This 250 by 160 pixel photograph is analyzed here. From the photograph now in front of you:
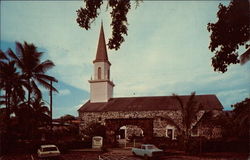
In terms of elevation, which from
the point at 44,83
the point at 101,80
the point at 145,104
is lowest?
the point at 145,104

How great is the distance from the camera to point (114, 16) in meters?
10.4

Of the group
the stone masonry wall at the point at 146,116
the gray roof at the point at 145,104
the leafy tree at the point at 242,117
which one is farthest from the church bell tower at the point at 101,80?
the leafy tree at the point at 242,117

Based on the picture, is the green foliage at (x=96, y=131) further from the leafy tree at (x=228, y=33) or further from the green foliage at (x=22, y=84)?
the leafy tree at (x=228, y=33)

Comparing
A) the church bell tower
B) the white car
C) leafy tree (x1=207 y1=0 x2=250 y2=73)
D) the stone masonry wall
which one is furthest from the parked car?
the church bell tower

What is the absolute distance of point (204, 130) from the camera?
1321 inches

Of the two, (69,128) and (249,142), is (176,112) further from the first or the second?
(69,128)

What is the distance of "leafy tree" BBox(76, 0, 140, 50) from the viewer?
32.9 ft

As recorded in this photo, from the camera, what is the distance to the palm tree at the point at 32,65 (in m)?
28.3

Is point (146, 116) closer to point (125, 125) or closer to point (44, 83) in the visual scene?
point (125, 125)

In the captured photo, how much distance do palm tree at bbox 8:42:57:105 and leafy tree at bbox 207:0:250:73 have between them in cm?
2106

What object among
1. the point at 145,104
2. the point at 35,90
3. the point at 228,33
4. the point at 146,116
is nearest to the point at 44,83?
the point at 35,90

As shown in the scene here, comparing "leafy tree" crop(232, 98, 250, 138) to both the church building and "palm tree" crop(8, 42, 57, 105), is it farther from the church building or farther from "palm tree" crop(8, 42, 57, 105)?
"palm tree" crop(8, 42, 57, 105)

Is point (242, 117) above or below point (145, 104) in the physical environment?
below

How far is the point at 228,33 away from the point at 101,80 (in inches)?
1244
